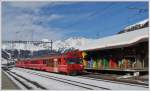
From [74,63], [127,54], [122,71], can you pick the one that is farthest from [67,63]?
[127,54]

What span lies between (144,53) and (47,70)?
1054 cm

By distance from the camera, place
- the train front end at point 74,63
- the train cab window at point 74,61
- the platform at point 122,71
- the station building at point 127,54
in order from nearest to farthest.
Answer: the platform at point 122,71
the station building at point 127,54
the train front end at point 74,63
the train cab window at point 74,61

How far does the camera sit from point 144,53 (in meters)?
34.1

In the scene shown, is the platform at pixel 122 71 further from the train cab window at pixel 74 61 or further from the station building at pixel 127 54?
the train cab window at pixel 74 61

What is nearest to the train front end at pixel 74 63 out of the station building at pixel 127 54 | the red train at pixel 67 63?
the red train at pixel 67 63

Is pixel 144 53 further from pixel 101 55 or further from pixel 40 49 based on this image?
pixel 40 49

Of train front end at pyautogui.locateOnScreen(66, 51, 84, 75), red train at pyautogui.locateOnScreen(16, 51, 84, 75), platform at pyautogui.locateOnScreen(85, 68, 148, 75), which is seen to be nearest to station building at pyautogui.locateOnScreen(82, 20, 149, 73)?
platform at pyautogui.locateOnScreen(85, 68, 148, 75)

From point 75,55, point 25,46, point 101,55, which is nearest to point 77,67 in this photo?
point 75,55

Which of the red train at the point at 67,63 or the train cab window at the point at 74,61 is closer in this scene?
the red train at the point at 67,63

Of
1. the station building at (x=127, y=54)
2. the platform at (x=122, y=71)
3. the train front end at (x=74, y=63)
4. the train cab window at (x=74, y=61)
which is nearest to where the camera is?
the platform at (x=122, y=71)

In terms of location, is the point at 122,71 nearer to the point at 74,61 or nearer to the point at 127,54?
the point at 127,54

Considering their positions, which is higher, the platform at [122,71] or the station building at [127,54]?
the station building at [127,54]

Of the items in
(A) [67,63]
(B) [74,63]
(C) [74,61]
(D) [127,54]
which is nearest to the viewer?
(A) [67,63]

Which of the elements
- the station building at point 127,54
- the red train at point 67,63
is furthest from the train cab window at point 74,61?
the station building at point 127,54
